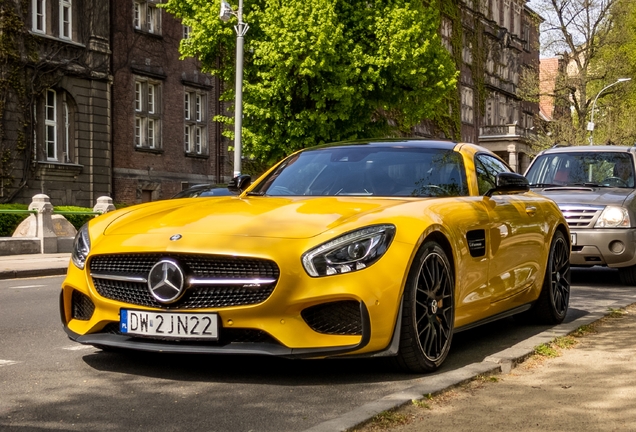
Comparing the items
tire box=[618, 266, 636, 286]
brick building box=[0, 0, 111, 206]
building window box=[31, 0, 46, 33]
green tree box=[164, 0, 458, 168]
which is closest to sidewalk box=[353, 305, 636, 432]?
tire box=[618, 266, 636, 286]

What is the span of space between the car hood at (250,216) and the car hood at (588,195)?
7.05 meters

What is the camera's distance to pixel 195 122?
37.8m

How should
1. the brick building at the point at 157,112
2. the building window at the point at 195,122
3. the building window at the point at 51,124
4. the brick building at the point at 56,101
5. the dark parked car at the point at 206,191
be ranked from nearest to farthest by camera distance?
1. the dark parked car at the point at 206,191
2. the brick building at the point at 56,101
3. the building window at the point at 51,124
4. the brick building at the point at 157,112
5. the building window at the point at 195,122

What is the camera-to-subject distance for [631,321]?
9.01 meters

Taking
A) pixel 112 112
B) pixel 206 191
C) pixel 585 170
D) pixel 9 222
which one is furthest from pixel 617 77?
pixel 585 170

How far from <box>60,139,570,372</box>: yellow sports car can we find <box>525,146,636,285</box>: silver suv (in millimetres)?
6065

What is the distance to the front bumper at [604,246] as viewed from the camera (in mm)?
12672

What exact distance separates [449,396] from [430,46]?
92.5 feet

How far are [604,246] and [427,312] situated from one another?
7322 mm

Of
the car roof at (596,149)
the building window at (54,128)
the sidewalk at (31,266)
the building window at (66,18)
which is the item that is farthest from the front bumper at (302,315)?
the building window at (66,18)

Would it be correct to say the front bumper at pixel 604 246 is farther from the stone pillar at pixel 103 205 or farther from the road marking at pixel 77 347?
the stone pillar at pixel 103 205

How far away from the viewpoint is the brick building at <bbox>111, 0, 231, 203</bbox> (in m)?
33.1

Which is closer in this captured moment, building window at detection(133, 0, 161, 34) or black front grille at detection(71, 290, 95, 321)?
black front grille at detection(71, 290, 95, 321)

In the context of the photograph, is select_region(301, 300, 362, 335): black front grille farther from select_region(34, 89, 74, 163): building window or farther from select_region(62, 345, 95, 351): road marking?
select_region(34, 89, 74, 163): building window
